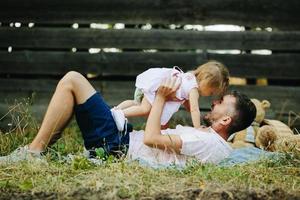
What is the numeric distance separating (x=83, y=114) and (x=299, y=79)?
350cm

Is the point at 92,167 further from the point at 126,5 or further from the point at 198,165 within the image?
the point at 126,5

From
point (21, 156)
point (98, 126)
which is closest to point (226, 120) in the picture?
point (98, 126)

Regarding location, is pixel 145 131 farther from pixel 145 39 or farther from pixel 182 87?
pixel 145 39

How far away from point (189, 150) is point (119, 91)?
3.02 metres

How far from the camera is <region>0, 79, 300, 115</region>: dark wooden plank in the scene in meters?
7.34

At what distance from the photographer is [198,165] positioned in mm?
4348

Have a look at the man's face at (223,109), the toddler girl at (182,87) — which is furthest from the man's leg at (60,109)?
the man's face at (223,109)

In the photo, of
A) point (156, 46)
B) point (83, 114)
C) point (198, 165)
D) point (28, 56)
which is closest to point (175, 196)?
point (198, 165)

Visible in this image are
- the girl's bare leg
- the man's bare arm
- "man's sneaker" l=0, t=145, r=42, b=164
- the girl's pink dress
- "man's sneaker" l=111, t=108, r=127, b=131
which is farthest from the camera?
the girl's bare leg

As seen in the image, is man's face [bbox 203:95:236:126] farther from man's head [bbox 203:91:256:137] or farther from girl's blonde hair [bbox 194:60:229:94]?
girl's blonde hair [bbox 194:60:229:94]

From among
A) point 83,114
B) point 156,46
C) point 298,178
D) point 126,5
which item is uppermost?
point 126,5

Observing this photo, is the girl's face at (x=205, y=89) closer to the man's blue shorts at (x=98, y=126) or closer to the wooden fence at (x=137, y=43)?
the man's blue shorts at (x=98, y=126)

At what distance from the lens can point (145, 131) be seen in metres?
4.62

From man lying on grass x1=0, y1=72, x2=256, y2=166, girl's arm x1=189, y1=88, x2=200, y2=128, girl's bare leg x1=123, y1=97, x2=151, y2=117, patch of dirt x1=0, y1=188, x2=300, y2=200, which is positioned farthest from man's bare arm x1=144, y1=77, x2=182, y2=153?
patch of dirt x1=0, y1=188, x2=300, y2=200
